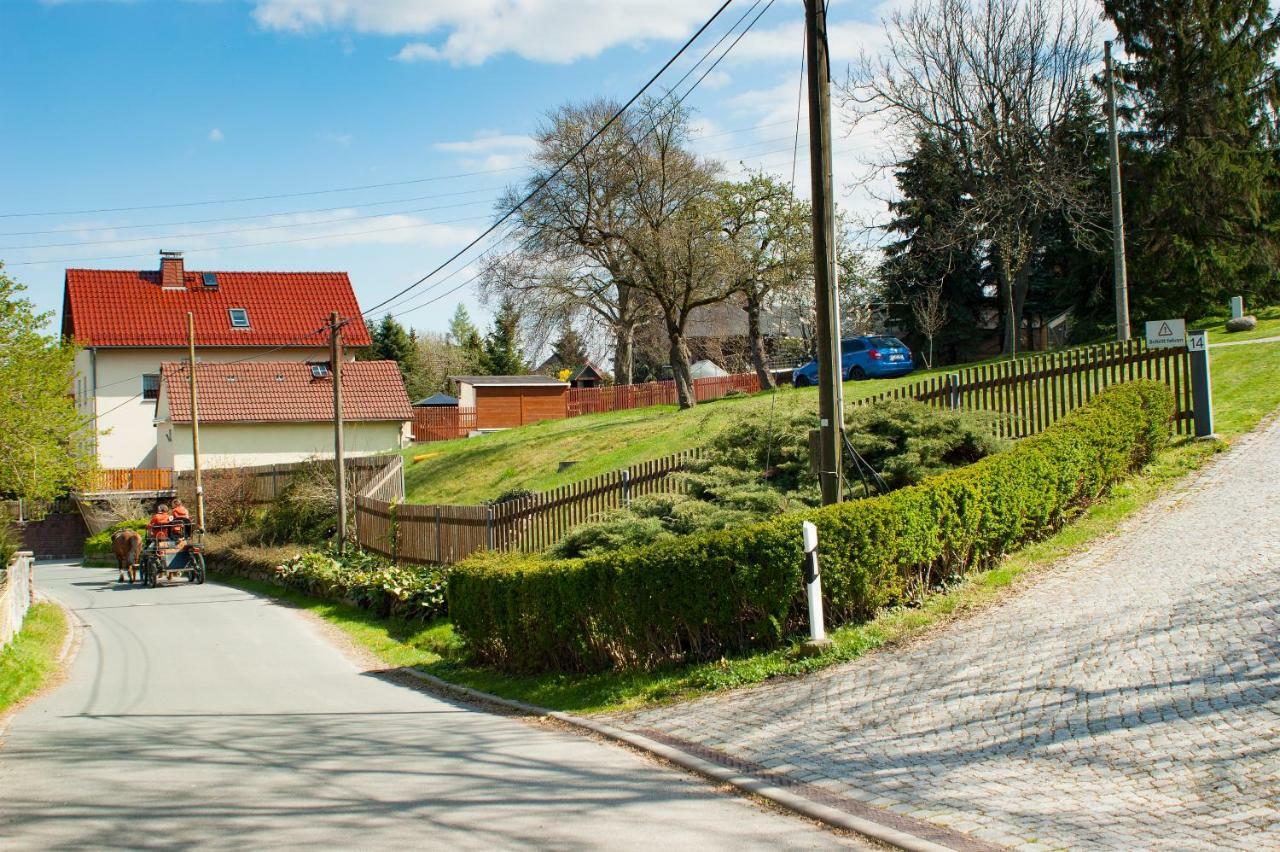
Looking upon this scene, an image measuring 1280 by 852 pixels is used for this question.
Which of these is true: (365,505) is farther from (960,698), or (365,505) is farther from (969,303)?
(969,303)

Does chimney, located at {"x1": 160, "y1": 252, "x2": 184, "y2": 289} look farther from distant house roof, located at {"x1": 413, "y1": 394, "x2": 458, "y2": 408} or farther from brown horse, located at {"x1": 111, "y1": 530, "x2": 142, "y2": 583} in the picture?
brown horse, located at {"x1": 111, "y1": 530, "x2": 142, "y2": 583}

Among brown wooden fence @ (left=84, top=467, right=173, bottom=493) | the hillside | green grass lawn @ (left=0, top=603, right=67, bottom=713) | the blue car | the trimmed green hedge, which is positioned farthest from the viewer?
brown wooden fence @ (left=84, top=467, right=173, bottom=493)

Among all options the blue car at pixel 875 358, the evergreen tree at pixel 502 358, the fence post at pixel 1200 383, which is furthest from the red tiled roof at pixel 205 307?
the fence post at pixel 1200 383

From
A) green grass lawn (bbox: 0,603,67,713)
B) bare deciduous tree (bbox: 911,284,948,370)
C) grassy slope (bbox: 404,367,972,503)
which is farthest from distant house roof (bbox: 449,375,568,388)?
green grass lawn (bbox: 0,603,67,713)

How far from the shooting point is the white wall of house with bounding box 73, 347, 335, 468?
51.3 m

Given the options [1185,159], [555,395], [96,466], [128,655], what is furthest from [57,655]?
[555,395]

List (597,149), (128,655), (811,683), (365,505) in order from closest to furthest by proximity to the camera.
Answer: (811,683), (128,655), (365,505), (597,149)

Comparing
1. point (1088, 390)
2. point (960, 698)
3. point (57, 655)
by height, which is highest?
point (1088, 390)

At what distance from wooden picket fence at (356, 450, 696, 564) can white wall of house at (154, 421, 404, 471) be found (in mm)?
24085

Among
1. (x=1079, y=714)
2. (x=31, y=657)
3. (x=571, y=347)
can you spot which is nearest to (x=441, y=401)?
(x=571, y=347)

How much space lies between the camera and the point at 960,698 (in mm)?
7559

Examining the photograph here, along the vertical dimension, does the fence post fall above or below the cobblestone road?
above

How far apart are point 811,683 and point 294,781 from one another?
401 centimetres

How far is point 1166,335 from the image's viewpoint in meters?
13.9
